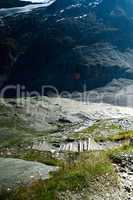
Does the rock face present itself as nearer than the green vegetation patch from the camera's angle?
No

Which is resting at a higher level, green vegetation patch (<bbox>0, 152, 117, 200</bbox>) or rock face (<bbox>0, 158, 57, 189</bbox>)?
green vegetation patch (<bbox>0, 152, 117, 200</bbox>)

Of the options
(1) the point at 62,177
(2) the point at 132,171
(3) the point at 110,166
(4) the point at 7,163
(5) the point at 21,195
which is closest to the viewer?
(5) the point at 21,195

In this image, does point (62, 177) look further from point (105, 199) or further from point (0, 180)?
point (0, 180)

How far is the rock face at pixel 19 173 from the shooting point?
63.4ft

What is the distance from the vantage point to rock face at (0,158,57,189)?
19312 mm

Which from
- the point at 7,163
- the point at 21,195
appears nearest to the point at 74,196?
the point at 21,195

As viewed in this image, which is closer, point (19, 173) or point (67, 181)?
point (67, 181)

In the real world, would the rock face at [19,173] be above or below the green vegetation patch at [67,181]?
below

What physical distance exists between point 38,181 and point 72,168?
176cm

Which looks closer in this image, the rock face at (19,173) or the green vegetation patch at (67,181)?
the green vegetation patch at (67,181)

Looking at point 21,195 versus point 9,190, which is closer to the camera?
point 21,195

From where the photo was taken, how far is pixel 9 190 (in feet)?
59.8

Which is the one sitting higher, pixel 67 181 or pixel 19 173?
pixel 67 181

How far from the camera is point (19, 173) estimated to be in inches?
807
